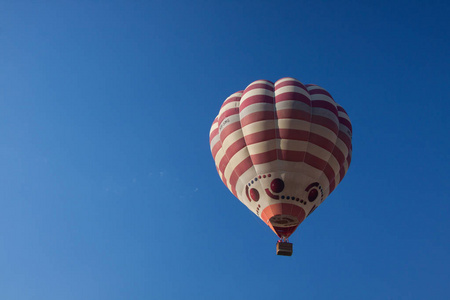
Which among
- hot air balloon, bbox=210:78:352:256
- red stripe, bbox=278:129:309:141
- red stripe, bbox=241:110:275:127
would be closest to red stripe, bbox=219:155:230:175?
hot air balloon, bbox=210:78:352:256

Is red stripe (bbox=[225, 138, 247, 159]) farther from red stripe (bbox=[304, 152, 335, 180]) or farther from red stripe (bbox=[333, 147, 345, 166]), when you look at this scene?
red stripe (bbox=[333, 147, 345, 166])

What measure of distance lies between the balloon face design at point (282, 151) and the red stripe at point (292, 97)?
4 centimetres

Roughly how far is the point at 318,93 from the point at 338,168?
3054 millimetres

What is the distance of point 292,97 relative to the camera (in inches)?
712

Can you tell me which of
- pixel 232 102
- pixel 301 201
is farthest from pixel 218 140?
pixel 301 201

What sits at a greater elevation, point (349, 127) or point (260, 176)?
point (349, 127)

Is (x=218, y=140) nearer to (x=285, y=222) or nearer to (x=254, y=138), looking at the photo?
(x=254, y=138)

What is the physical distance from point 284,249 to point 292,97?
5619 millimetres

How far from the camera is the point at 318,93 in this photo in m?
19.0

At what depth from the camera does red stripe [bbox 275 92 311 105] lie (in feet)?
59.4

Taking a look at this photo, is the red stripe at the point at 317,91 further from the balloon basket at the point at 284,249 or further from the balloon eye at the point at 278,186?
the balloon basket at the point at 284,249

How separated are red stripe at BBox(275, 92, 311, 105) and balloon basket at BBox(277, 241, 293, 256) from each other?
5301 mm

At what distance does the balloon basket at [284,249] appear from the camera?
17328mm

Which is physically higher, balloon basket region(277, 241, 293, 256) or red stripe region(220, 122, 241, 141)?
red stripe region(220, 122, 241, 141)
